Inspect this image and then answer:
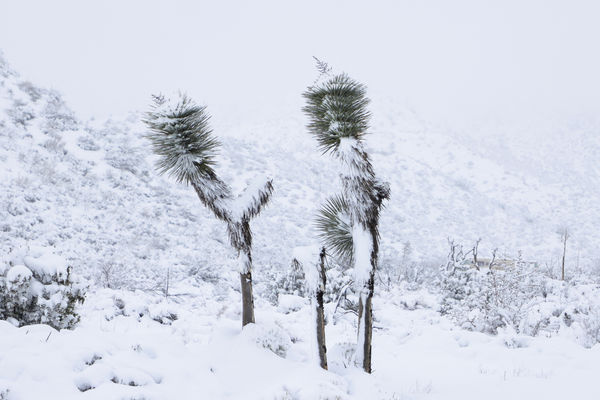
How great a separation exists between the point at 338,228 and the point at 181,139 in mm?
2562

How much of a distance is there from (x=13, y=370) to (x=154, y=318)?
5.92m

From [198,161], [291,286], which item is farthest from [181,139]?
[291,286]

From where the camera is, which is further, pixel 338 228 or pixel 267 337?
pixel 338 228

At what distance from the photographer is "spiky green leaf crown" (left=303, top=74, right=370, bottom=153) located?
5543 mm

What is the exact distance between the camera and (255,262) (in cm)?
1919

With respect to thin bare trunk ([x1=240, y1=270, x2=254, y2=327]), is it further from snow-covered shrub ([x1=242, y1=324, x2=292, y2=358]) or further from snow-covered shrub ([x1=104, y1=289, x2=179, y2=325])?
snow-covered shrub ([x1=104, y1=289, x2=179, y2=325])

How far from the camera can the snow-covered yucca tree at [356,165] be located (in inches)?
214

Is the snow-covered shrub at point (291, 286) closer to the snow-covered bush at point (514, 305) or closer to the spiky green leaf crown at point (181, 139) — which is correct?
the snow-covered bush at point (514, 305)

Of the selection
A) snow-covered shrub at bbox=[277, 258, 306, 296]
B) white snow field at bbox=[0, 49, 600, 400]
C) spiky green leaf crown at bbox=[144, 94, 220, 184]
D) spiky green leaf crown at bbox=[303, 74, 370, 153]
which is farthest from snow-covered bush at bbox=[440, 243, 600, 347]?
spiky green leaf crown at bbox=[144, 94, 220, 184]

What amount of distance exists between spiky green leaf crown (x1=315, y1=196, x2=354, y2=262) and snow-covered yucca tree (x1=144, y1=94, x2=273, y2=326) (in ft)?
3.35

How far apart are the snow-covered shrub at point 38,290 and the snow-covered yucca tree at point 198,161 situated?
2.79 m

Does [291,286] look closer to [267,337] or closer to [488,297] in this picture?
[488,297]

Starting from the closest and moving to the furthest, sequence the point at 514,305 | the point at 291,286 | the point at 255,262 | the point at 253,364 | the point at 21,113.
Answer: the point at 253,364, the point at 514,305, the point at 291,286, the point at 255,262, the point at 21,113

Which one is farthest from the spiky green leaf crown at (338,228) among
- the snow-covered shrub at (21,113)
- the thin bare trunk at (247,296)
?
the snow-covered shrub at (21,113)
